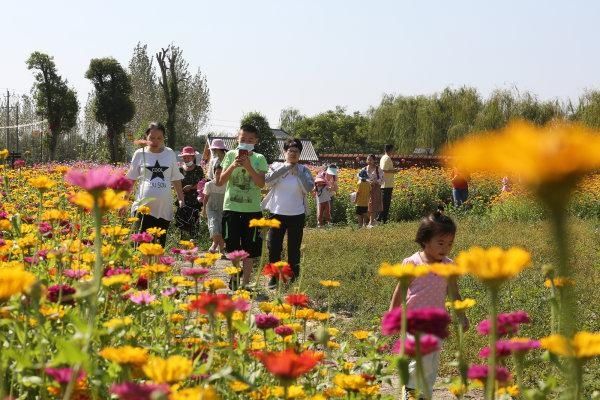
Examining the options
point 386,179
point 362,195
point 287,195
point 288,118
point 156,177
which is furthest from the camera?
point 288,118

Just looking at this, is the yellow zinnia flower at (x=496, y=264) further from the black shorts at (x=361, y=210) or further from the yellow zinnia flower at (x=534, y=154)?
the black shorts at (x=361, y=210)

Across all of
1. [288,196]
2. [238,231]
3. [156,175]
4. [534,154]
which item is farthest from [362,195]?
[534,154]

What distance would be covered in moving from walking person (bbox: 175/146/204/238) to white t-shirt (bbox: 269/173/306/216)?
2152 millimetres

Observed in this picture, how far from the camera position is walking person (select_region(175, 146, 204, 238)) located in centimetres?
815

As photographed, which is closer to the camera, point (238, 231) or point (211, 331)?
point (211, 331)

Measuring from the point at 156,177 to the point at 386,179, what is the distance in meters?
7.74

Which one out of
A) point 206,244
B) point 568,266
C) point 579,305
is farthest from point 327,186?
point 568,266

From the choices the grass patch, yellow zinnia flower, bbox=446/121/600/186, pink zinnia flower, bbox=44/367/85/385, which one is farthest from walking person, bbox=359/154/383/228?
yellow zinnia flower, bbox=446/121/600/186

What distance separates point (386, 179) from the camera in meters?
12.6

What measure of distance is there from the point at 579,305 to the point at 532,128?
5026 mm

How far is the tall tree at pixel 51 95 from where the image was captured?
117 feet

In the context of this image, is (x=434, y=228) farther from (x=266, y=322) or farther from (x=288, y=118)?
(x=288, y=118)

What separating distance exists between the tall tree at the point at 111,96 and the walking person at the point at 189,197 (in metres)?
27.0

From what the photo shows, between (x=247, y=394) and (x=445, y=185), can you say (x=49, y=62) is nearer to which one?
(x=445, y=185)
